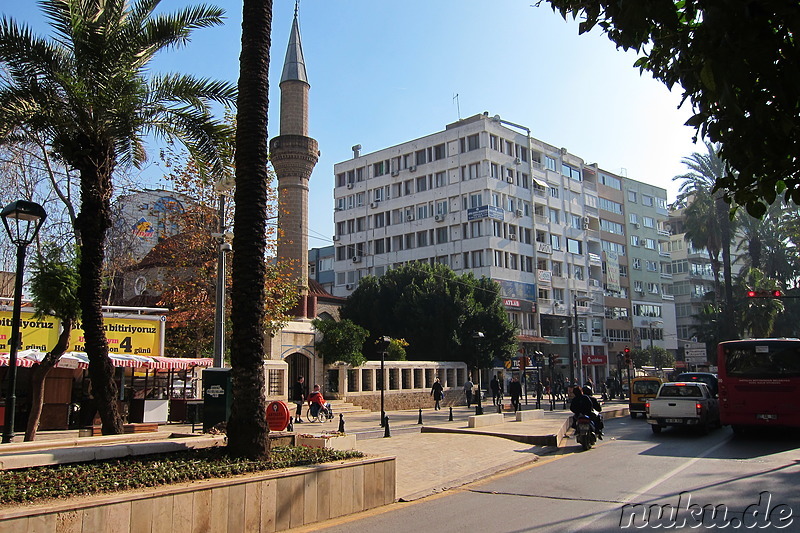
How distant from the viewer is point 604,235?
234 feet

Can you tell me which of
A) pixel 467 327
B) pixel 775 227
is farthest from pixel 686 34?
pixel 775 227

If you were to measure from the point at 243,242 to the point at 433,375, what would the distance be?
31862 millimetres

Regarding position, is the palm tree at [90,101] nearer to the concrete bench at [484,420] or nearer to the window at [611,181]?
the concrete bench at [484,420]

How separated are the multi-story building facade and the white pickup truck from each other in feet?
115

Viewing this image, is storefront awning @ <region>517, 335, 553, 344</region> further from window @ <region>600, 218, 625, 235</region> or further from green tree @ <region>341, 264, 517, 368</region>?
window @ <region>600, 218, 625, 235</region>

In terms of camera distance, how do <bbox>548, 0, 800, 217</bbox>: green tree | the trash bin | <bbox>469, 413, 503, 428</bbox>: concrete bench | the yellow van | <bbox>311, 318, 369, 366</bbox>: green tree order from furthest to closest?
1. <bbox>311, 318, 369, 366</bbox>: green tree
2. the yellow van
3. <bbox>469, 413, 503, 428</bbox>: concrete bench
4. the trash bin
5. <bbox>548, 0, 800, 217</bbox>: green tree

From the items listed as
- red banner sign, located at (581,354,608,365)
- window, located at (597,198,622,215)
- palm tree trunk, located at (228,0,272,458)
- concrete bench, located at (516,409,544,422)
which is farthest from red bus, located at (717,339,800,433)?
window, located at (597,198,622,215)

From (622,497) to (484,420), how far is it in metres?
10.5

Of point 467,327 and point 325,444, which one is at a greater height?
point 467,327

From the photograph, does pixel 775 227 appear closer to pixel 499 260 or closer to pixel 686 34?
pixel 499 260

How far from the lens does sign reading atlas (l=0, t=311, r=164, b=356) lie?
2108 centimetres

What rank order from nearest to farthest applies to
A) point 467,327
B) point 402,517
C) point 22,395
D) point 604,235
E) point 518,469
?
point 402,517 < point 518,469 < point 22,395 < point 467,327 < point 604,235

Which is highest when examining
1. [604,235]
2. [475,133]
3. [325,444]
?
[475,133]

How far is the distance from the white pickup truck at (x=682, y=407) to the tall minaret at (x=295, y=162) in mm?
21093
